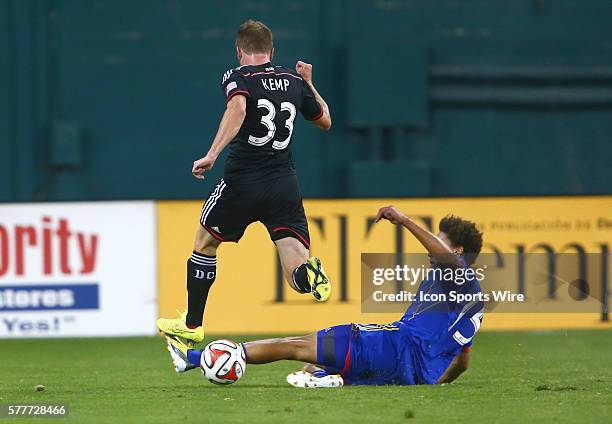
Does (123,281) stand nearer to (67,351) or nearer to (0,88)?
(67,351)

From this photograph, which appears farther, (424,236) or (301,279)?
(301,279)

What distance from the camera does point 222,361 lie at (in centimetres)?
752

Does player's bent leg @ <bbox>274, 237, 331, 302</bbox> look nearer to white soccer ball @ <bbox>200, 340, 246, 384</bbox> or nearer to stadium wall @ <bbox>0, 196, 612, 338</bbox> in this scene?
white soccer ball @ <bbox>200, 340, 246, 384</bbox>

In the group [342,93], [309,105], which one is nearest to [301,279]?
[309,105]

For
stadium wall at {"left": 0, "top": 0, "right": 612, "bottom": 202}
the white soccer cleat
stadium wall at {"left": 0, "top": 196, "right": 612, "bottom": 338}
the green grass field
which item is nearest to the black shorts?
the white soccer cleat

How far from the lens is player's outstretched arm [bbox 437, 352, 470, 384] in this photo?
311 inches

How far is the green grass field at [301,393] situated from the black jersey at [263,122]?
1325 mm

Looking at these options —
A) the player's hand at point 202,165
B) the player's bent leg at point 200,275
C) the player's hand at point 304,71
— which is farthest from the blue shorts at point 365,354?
the player's hand at point 304,71

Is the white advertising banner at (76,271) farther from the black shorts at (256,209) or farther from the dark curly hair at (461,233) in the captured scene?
the dark curly hair at (461,233)

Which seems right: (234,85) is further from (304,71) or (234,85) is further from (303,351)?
(303,351)

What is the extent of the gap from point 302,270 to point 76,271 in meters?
5.06

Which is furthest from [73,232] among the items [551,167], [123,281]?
[551,167]

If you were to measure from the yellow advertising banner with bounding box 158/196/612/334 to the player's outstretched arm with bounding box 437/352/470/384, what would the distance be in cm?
453

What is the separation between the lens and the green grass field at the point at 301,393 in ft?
21.8
